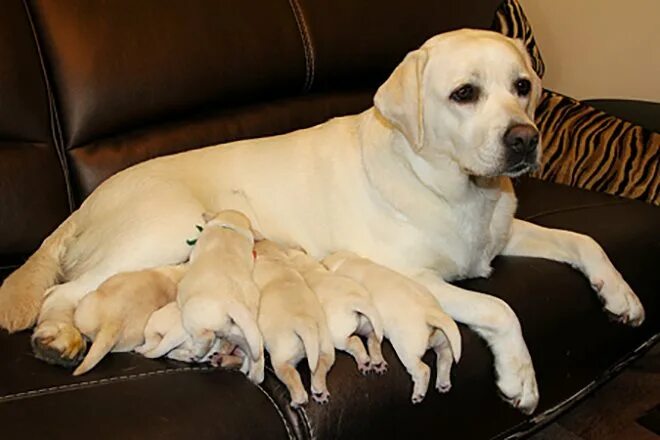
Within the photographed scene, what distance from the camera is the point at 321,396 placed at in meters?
1.40

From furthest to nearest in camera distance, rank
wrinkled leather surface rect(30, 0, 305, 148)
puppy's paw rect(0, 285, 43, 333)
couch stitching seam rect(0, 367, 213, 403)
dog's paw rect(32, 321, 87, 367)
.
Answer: wrinkled leather surface rect(30, 0, 305, 148) < puppy's paw rect(0, 285, 43, 333) < dog's paw rect(32, 321, 87, 367) < couch stitching seam rect(0, 367, 213, 403)

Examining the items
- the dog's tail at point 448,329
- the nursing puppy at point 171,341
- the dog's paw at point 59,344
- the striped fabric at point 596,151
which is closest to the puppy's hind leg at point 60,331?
the dog's paw at point 59,344

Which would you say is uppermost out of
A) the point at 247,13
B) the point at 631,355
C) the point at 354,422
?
the point at 247,13

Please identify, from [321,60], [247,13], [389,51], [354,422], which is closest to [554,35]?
[389,51]

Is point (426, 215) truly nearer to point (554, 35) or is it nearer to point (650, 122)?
point (650, 122)

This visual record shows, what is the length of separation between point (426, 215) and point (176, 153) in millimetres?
706

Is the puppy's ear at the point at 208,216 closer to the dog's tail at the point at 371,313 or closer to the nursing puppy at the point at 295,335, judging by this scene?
the nursing puppy at the point at 295,335

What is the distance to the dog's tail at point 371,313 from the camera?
148 centimetres

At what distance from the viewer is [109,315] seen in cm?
149

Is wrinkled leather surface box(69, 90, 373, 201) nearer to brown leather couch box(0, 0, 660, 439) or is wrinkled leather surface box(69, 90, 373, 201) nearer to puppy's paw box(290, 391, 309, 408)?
brown leather couch box(0, 0, 660, 439)

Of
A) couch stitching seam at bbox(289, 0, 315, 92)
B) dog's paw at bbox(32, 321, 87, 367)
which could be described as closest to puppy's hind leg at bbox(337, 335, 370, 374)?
dog's paw at bbox(32, 321, 87, 367)

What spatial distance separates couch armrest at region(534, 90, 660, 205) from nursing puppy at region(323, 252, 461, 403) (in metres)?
1.10

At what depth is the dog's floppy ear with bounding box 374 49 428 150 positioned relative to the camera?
1.75 metres

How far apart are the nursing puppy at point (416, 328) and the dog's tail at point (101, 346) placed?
1.55ft
